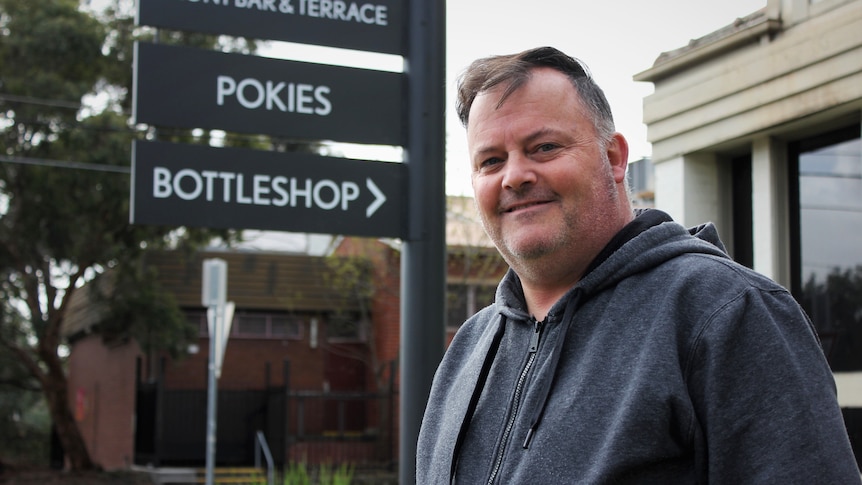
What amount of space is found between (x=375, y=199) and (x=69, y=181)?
18.4 m

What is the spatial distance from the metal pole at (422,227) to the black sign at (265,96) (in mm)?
103

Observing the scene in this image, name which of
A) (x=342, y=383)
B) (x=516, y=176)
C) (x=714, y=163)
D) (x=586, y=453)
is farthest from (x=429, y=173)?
(x=342, y=383)

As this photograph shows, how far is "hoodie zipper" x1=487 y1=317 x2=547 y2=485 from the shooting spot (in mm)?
1900

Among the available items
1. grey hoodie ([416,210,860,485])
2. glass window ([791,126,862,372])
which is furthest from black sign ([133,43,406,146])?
glass window ([791,126,862,372])

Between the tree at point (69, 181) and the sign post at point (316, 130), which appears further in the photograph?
the tree at point (69, 181)

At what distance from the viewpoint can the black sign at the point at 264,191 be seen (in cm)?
376

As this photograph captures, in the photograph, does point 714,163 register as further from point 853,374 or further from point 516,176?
point 516,176

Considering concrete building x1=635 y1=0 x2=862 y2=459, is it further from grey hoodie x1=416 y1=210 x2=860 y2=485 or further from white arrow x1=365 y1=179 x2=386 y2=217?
grey hoodie x1=416 y1=210 x2=860 y2=485

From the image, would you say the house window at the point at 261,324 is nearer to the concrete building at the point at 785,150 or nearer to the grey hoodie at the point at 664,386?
the concrete building at the point at 785,150

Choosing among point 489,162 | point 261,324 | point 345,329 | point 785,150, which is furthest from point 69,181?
point 489,162

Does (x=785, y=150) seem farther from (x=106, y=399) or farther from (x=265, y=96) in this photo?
(x=106, y=399)

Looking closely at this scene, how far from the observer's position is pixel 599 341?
180 cm

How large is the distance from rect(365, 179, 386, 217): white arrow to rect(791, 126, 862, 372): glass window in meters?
2.78

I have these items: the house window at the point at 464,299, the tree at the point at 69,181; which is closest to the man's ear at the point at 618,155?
the tree at the point at 69,181
